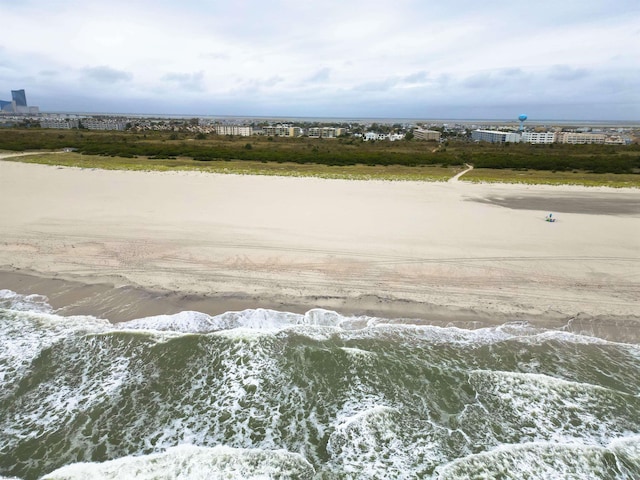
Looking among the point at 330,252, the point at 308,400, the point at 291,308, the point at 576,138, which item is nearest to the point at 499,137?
the point at 576,138

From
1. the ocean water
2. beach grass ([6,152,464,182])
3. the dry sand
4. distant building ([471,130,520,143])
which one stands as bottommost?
the ocean water

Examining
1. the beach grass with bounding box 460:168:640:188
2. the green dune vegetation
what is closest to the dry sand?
the beach grass with bounding box 460:168:640:188

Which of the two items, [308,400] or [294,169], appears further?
[294,169]

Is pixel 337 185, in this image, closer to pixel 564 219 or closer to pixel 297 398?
pixel 564 219

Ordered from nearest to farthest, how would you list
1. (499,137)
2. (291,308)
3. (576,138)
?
1. (291,308)
2. (499,137)
3. (576,138)

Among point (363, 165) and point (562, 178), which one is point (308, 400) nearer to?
point (562, 178)

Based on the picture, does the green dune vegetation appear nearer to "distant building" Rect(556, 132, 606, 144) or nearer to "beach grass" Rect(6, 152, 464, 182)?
"beach grass" Rect(6, 152, 464, 182)
